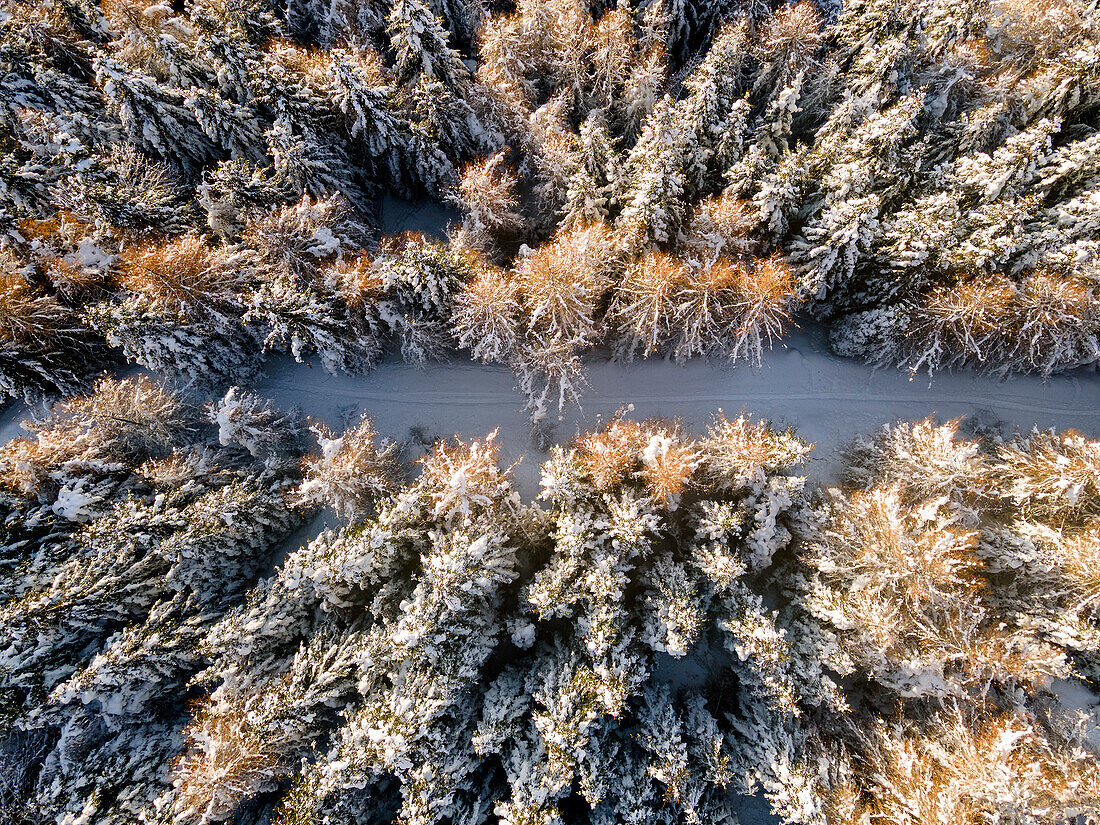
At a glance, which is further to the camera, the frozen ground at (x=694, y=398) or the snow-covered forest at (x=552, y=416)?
the frozen ground at (x=694, y=398)

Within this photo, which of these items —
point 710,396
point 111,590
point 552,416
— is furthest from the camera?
point 552,416

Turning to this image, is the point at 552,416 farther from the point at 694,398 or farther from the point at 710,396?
the point at 710,396

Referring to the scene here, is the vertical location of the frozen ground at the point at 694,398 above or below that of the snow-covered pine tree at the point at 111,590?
above

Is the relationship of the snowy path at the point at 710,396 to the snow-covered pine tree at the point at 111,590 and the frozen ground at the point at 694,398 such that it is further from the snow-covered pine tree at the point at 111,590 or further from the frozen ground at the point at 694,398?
the snow-covered pine tree at the point at 111,590

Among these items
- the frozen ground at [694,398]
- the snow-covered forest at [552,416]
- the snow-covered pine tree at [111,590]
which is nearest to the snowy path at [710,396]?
the frozen ground at [694,398]

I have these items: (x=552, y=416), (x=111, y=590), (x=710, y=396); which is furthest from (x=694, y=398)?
(x=111, y=590)

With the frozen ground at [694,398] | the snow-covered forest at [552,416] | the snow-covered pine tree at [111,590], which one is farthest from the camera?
the frozen ground at [694,398]

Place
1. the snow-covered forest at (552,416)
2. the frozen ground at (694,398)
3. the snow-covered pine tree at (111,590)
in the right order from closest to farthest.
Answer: the snow-covered forest at (552,416), the snow-covered pine tree at (111,590), the frozen ground at (694,398)
